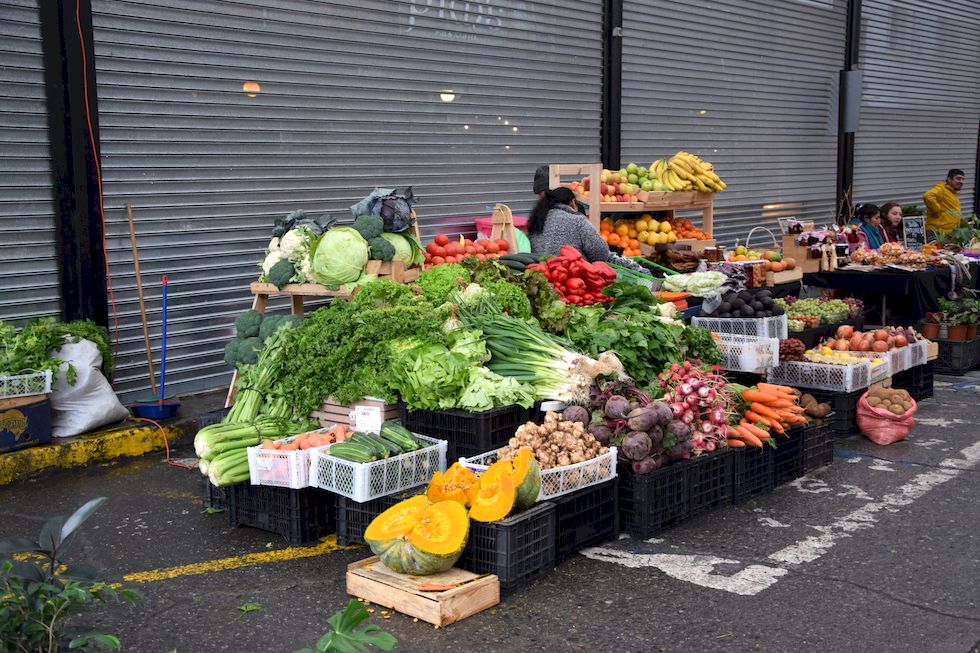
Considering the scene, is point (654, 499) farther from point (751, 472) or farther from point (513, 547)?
point (513, 547)

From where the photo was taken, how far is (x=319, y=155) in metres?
10.1

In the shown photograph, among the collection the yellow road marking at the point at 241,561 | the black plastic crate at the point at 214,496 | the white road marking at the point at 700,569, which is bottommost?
the yellow road marking at the point at 241,561

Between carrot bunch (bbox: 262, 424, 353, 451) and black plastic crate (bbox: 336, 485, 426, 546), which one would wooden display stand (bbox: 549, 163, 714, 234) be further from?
black plastic crate (bbox: 336, 485, 426, 546)

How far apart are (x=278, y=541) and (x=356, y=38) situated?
6.18 m

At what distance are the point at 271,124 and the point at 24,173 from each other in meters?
2.42

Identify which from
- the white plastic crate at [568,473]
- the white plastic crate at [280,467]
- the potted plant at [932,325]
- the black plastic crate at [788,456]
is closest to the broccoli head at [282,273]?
the white plastic crate at [280,467]

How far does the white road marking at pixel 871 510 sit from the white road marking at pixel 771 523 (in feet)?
0.68

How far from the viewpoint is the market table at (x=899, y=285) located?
1187 cm

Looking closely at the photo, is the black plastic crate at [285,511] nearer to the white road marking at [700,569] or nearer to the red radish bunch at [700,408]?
the white road marking at [700,569]

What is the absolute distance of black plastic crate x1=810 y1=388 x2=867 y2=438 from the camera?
27.3 feet

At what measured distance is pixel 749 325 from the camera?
29.5 feet

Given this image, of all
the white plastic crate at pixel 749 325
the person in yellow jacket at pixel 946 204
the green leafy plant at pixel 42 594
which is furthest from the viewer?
the person in yellow jacket at pixel 946 204

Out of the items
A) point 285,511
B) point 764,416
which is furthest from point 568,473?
point 764,416

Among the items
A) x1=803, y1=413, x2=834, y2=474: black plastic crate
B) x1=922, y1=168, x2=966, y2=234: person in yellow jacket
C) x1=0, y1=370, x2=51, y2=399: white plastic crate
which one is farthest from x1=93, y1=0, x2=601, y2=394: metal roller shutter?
x1=922, y1=168, x2=966, y2=234: person in yellow jacket
